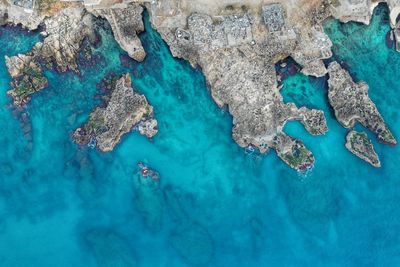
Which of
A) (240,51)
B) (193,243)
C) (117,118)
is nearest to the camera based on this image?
(240,51)

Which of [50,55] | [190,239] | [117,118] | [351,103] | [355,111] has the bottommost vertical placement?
[190,239]

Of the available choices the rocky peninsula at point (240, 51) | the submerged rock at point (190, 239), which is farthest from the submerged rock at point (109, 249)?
the rocky peninsula at point (240, 51)

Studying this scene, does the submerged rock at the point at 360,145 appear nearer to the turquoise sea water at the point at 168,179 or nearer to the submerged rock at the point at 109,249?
the turquoise sea water at the point at 168,179

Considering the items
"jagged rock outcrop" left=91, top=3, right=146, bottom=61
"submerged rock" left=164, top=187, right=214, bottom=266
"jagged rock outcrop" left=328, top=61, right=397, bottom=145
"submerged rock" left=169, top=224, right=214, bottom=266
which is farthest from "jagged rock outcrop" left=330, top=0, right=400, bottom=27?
"submerged rock" left=169, top=224, right=214, bottom=266

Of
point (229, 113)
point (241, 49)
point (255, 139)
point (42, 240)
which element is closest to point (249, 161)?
point (255, 139)

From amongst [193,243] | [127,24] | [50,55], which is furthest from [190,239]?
[50,55]

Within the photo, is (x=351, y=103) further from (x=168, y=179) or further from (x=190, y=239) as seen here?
(x=190, y=239)
